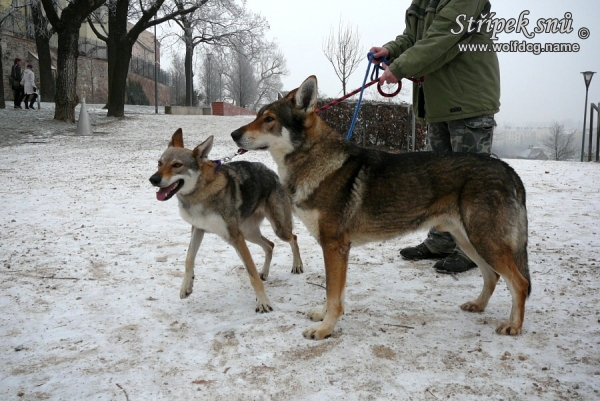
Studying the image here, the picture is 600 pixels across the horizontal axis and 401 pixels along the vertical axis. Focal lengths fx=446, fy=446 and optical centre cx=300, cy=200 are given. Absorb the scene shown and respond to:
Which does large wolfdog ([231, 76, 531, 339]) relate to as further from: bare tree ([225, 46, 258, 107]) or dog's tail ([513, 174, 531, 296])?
bare tree ([225, 46, 258, 107])

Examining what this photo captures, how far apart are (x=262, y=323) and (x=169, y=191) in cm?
145

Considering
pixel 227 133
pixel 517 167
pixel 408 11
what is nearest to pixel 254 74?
pixel 227 133

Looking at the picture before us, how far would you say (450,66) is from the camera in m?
4.50

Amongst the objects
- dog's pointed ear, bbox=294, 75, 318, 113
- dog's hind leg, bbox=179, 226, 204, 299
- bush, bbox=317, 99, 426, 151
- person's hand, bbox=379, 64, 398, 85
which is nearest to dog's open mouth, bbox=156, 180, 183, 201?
dog's hind leg, bbox=179, 226, 204, 299

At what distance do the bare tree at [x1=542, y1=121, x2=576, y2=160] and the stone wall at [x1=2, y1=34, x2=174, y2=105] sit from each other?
39.6 meters

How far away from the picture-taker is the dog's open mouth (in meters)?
4.01

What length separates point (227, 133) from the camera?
62.4 feet

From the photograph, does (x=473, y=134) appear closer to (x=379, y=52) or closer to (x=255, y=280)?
(x=379, y=52)

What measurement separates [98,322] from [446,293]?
10.3ft

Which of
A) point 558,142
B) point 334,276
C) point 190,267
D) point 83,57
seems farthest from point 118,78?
point 558,142

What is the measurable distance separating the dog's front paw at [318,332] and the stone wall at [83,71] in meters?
29.7

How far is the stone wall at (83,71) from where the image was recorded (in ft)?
119

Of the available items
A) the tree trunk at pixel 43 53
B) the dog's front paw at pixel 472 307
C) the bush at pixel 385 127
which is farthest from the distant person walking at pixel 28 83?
the dog's front paw at pixel 472 307

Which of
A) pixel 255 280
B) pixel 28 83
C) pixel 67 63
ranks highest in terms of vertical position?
pixel 67 63
